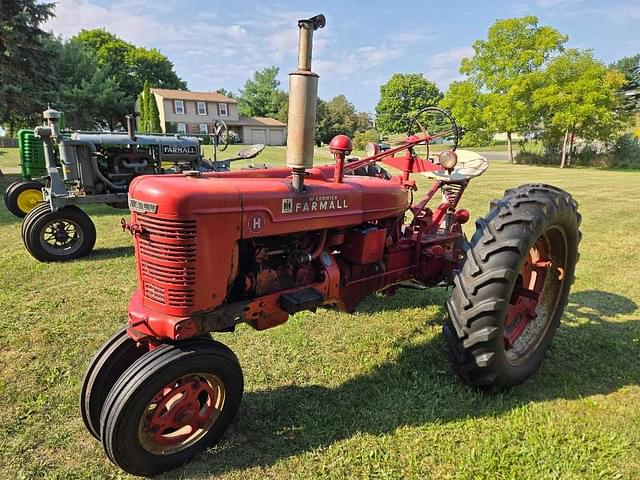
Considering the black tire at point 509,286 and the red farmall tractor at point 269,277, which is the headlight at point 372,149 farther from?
the black tire at point 509,286

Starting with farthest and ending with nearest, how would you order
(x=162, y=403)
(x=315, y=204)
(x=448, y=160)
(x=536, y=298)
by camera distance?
1. (x=448, y=160)
2. (x=536, y=298)
3. (x=315, y=204)
4. (x=162, y=403)

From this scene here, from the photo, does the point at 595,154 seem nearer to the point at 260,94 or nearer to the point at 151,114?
the point at 151,114

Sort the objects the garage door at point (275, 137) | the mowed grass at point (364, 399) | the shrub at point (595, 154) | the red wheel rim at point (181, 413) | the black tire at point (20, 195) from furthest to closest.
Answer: the garage door at point (275, 137) < the shrub at point (595, 154) < the black tire at point (20, 195) < the mowed grass at point (364, 399) < the red wheel rim at point (181, 413)

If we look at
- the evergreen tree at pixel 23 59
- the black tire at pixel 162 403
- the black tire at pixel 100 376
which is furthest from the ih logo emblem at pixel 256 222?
the evergreen tree at pixel 23 59

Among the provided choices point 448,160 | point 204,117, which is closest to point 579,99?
point 448,160

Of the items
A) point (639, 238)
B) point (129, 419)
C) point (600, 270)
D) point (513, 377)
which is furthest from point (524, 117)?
point (129, 419)

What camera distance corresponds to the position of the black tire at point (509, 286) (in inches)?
99.6

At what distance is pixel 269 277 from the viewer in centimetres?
252

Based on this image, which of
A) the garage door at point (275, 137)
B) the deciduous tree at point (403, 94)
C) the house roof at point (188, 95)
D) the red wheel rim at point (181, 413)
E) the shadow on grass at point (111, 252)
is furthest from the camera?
the deciduous tree at point (403, 94)

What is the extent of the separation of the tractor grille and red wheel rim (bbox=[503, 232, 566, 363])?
2208mm

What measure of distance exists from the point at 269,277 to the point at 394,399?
44.7 inches

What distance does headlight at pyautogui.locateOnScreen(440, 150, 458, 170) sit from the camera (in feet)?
12.3

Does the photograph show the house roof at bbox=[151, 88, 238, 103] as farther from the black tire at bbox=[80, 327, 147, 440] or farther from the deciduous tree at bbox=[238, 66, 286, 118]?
the black tire at bbox=[80, 327, 147, 440]

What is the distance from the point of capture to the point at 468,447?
2.37 meters
